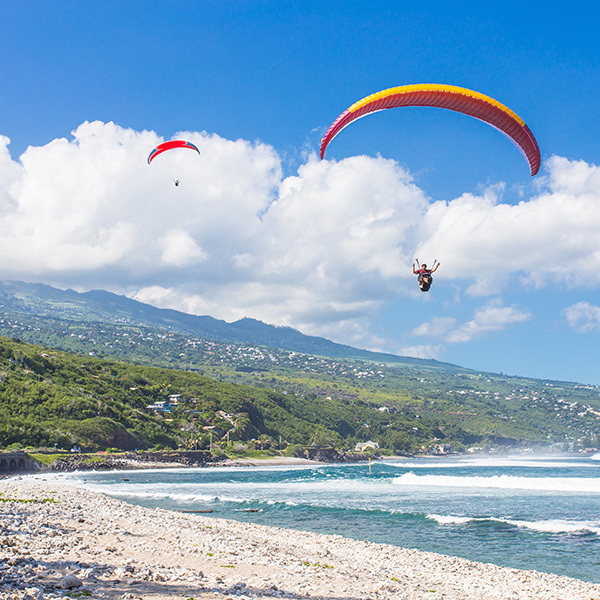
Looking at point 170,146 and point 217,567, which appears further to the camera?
point 170,146

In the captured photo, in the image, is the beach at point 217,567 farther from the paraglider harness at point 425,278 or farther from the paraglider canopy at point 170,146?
the paraglider canopy at point 170,146

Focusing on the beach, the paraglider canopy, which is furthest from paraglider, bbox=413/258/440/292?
the paraglider canopy

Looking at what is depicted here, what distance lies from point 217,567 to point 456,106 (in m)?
18.4

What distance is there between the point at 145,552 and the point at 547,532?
2156 centimetres

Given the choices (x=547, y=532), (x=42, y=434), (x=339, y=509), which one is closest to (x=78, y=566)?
(x=547, y=532)

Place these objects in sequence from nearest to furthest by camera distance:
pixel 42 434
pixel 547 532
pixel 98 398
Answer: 1. pixel 547 532
2. pixel 42 434
3. pixel 98 398

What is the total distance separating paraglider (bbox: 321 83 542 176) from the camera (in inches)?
736

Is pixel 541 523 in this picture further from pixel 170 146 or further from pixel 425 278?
pixel 170 146

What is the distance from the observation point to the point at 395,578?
1670 cm

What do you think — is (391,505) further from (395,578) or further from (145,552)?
(145,552)

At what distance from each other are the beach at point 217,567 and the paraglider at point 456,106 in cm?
1532

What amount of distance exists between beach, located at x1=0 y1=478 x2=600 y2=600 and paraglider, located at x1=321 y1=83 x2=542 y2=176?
15.3m

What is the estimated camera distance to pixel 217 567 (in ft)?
49.8

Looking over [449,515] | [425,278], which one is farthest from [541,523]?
[425,278]
